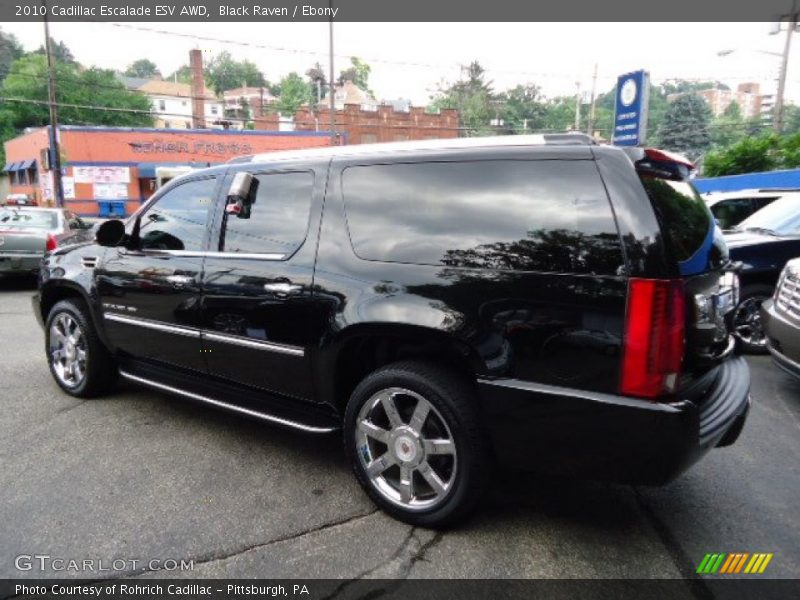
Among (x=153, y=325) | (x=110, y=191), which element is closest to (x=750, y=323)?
(x=153, y=325)

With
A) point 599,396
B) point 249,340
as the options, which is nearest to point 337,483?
point 249,340

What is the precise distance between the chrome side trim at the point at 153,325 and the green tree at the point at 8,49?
9179 centimetres

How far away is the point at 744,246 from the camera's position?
6.11 meters

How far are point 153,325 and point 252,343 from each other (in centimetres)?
100

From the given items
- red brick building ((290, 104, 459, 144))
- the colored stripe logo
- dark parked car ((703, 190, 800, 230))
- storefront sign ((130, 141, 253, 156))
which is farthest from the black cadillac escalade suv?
red brick building ((290, 104, 459, 144))

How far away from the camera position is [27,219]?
10344 mm

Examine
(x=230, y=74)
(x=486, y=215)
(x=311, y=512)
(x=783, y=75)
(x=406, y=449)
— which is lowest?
(x=311, y=512)

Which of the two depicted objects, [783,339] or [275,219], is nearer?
[275,219]

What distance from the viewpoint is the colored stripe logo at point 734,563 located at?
2.50m

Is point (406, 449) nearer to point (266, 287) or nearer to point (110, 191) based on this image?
point (266, 287)

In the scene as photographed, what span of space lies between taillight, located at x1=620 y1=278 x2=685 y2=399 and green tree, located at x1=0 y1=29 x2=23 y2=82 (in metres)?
94.8

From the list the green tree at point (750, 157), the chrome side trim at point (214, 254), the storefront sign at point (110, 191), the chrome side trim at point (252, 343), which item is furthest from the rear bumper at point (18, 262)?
the storefront sign at point (110, 191)

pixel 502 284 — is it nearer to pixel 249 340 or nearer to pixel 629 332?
pixel 629 332

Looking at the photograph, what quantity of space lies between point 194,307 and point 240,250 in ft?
1.62
